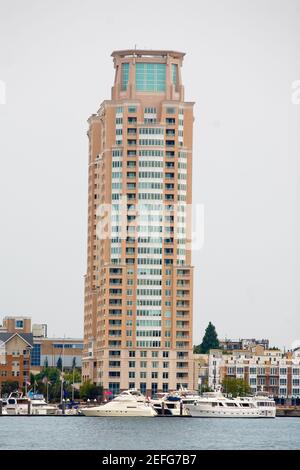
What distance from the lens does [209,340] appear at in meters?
168

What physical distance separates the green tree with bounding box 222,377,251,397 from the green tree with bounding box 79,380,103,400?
1574 centimetres

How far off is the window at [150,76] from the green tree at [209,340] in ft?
130

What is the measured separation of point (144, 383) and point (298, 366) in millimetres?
28277

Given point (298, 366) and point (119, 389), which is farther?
point (298, 366)

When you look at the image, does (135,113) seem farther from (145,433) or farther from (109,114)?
(145,433)

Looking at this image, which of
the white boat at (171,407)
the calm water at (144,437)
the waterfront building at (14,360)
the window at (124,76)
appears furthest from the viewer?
the waterfront building at (14,360)

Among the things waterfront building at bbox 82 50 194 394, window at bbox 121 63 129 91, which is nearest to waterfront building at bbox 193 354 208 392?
waterfront building at bbox 82 50 194 394

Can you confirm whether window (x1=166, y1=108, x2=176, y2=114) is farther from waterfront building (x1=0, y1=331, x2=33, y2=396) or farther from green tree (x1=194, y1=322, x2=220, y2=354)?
green tree (x1=194, y1=322, x2=220, y2=354)

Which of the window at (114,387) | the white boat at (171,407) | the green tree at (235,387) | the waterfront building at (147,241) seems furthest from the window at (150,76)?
the white boat at (171,407)

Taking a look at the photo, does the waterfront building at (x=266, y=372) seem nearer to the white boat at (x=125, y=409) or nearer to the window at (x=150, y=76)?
the window at (x=150, y=76)

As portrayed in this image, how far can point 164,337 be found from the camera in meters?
138

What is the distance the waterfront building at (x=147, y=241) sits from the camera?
136750mm

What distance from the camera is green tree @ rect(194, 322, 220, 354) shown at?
168 meters
